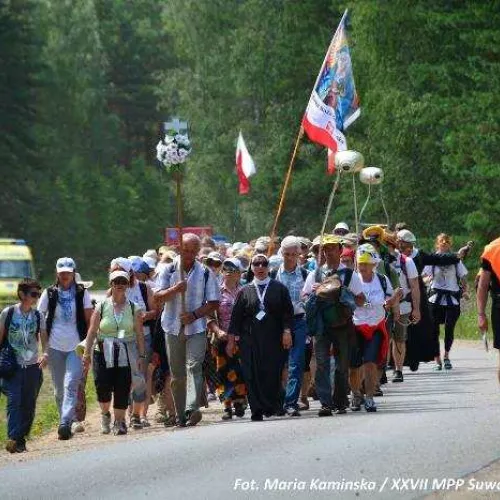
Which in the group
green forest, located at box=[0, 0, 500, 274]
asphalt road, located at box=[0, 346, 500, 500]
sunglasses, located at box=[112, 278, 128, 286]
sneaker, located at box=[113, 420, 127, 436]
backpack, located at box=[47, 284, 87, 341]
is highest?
green forest, located at box=[0, 0, 500, 274]

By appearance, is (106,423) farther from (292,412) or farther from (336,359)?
(336,359)

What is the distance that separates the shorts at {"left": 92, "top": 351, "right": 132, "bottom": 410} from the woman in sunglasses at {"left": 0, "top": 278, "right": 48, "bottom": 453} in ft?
1.84

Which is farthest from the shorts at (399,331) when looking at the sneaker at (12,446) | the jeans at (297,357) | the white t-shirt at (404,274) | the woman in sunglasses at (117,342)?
the sneaker at (12,446)

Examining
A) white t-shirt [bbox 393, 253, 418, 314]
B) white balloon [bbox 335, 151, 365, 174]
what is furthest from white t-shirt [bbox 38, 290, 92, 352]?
white balloon [bbox 335, 151, 365, 174]

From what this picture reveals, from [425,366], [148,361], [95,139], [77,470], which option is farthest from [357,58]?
[95,139]

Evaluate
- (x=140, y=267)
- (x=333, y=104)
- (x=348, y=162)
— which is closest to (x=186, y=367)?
(x=140, y=267)

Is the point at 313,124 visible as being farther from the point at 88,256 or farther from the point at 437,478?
the point at 88,256

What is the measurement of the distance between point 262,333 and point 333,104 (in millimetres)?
7441

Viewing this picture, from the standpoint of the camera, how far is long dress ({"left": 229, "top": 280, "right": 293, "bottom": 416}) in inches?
696

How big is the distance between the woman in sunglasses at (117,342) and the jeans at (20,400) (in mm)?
584

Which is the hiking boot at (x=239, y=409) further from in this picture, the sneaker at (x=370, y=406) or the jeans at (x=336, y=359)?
the sneaker at (x=370, y=406)

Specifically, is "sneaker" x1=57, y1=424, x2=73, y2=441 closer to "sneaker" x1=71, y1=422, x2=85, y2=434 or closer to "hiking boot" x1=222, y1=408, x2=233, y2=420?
"sneaker" x1=71, y1=422, x2=85, y2=434

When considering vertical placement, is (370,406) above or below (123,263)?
below

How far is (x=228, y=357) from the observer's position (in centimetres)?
1886
